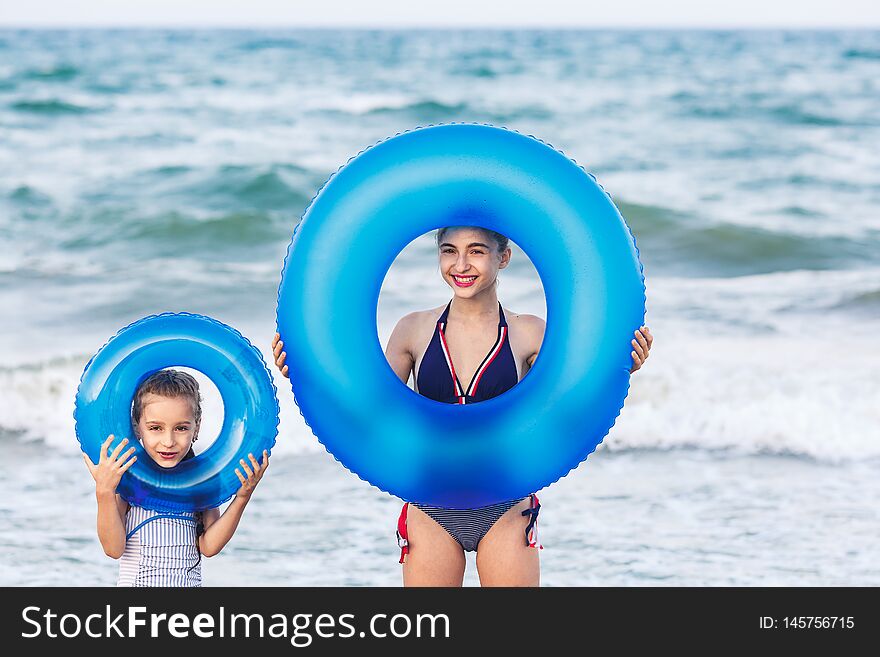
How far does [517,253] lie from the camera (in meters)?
9.77

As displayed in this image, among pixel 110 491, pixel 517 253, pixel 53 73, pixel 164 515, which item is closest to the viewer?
pixel 110 491

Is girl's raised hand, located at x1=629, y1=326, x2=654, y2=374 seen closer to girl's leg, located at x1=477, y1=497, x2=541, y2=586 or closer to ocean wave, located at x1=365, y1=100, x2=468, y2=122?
girl's leg, located at x1=477, y1=497, x2=541, y2=586

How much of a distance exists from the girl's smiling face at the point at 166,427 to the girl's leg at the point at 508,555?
832 mm

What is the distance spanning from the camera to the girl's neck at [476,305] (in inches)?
127

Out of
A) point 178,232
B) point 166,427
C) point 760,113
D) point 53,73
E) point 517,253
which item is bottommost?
point 166,427

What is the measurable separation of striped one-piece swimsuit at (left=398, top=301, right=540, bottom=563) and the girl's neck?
0.05 m

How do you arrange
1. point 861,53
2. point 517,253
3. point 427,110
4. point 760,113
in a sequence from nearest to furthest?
point 517,253
point 760,113
point 427,110
point 861,53

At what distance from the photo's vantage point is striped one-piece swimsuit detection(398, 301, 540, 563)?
10.5ft

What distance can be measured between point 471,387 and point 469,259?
34 cm

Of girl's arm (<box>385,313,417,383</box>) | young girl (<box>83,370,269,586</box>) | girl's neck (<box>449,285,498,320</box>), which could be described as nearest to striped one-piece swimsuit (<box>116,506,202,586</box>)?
young girl (<box>83,370,269,586</box>)

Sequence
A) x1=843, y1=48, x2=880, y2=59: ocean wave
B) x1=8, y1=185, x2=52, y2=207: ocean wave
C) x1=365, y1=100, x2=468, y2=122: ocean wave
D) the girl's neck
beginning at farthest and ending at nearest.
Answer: x1=843, y1=48, x2=880, y2=59: ocean wave, x1=365, y1=100, x2=468, y2=122: ocean wave, x1=8, y1=185, x2=52, y2=207: ocean wave, the girl's neck

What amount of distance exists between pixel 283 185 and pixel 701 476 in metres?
7.66

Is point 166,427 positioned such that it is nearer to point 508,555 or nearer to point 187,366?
point 187,366

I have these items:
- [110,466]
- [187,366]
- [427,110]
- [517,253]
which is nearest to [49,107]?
[427,110]
